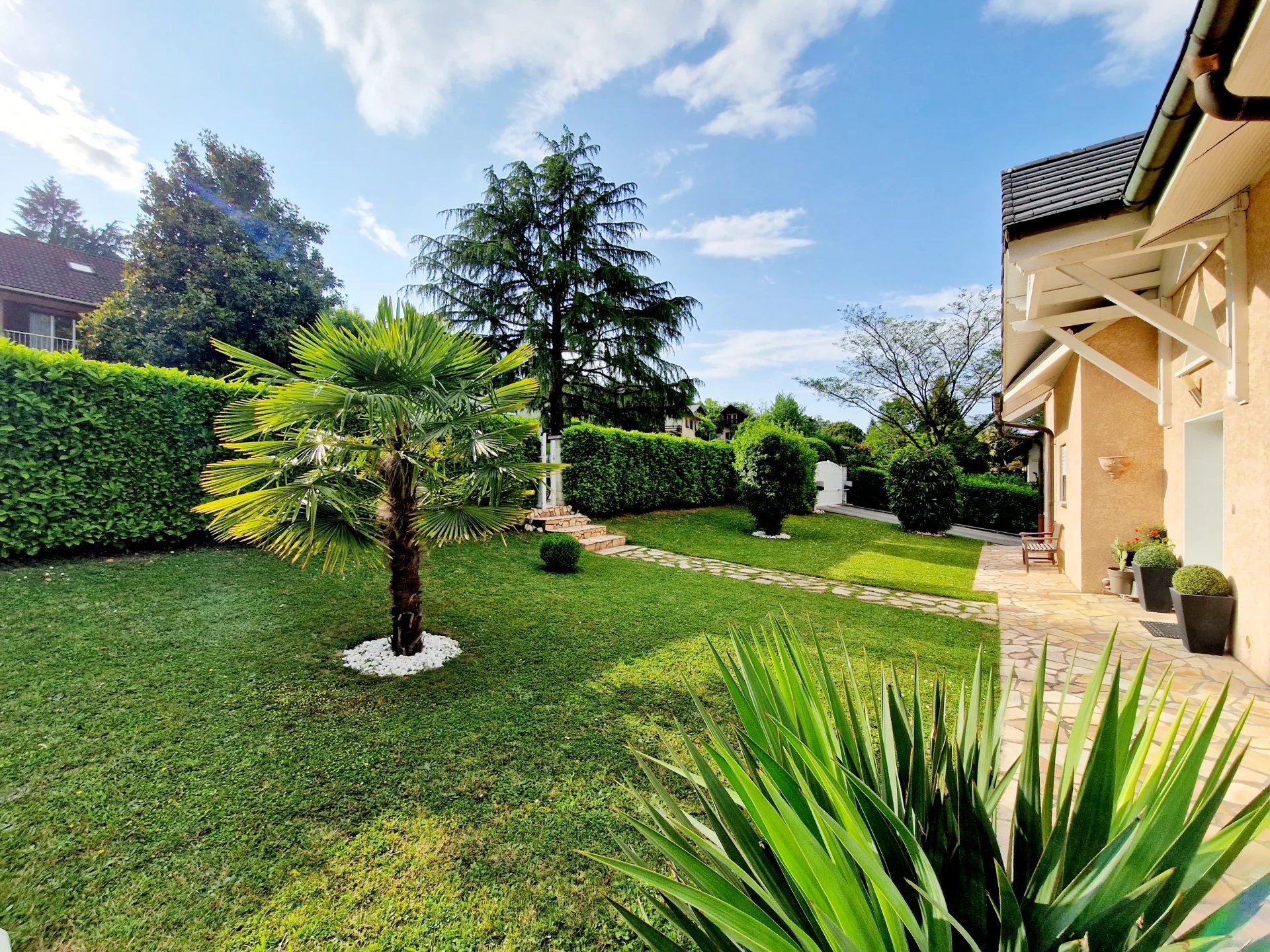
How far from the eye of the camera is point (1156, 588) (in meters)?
6.71

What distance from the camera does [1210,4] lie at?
7.65 feet

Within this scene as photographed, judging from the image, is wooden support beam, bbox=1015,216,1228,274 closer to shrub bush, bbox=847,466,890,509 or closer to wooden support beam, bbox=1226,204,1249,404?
wooden support beam, bbox=1226,204,1249,404

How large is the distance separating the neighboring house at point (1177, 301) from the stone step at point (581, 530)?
8061 millimetres

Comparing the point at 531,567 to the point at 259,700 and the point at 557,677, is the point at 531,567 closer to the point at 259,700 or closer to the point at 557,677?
the point at 557,677

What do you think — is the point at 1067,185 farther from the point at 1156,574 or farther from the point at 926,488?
the point at 926,488

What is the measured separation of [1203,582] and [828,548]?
24.4ft

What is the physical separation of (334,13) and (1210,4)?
7.62 metres

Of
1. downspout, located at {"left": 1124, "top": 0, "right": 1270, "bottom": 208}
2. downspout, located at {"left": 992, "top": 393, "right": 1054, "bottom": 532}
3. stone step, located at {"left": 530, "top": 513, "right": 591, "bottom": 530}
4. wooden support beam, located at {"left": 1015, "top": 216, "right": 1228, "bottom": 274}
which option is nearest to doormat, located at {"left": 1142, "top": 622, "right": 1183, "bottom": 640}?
wooden support beam, located at {"left": 1015, "top": 216, "right": 1228, "bottom": 274}

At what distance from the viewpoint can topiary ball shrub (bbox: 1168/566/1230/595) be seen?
5070mm

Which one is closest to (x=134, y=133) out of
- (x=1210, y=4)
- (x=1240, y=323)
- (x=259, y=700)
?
(x=259, y=700)

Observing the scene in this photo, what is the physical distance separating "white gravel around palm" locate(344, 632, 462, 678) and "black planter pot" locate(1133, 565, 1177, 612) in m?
8.54

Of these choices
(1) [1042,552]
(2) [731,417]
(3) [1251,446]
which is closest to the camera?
(3) [1251,446]

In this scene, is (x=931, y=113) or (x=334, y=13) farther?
(x=931, y=113)

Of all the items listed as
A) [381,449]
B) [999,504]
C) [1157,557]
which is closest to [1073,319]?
[1157,557]
